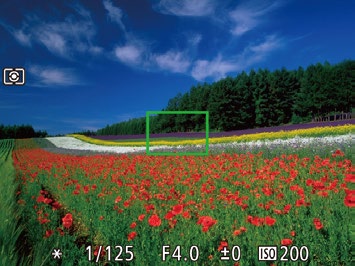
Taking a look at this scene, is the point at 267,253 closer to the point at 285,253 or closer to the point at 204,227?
the point at 285,253

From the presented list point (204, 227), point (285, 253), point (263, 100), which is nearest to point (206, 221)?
point (204, 227)

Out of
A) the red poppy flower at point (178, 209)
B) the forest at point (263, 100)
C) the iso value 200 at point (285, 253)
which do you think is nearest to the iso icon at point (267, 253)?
the iso value 200 at point (285, 253)

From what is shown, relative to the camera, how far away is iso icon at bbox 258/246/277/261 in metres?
2.19

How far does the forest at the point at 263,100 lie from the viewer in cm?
3281

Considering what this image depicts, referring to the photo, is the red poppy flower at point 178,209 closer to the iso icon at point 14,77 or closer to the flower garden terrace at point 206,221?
the flower garden terrace at point 206,221

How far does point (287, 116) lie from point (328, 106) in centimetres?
1047

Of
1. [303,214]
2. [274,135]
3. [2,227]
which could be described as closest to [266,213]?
[303,214]

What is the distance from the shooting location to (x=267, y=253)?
87.5 inches

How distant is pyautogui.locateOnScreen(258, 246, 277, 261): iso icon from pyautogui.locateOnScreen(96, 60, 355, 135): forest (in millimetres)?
24976

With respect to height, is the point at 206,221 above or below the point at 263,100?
below

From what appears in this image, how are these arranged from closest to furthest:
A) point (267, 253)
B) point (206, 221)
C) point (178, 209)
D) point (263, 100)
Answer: point (267, 253), point (206, 221), point (178, 209), point (263, 100)

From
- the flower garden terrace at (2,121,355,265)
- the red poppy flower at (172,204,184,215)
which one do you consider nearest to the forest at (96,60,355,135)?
the flower garden terrace at (2,121,355,265)

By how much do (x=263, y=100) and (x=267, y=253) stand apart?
146ft

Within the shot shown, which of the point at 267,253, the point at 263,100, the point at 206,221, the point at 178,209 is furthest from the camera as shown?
the point at 263,100
